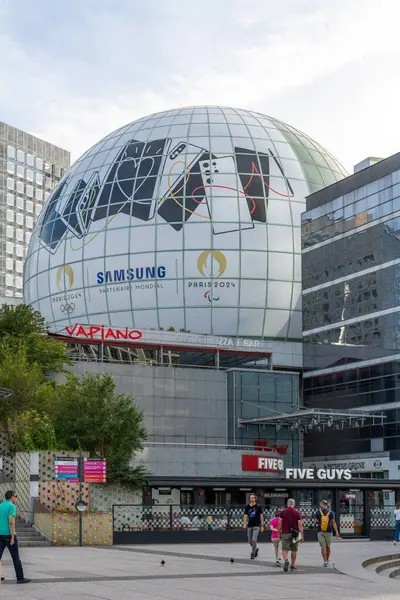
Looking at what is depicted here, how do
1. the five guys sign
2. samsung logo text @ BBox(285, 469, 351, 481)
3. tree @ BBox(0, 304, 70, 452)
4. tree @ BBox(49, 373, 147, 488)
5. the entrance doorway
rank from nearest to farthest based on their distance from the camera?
1. the entrance doorway
2. tree @ BBox(49, 373, 147, 488)
3. samsung logo text @ BBox(285, 469, 351, 481)
4. tree @ BBox(0, 304, 70, 452)
5. the five guys sign

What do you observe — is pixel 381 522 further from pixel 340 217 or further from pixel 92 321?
pixel 92 321

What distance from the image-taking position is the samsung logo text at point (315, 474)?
5759 centimetres

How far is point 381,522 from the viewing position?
5297 centimetres

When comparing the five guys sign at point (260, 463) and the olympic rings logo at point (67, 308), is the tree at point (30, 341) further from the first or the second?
the olympic rings logo at point (67, 308)

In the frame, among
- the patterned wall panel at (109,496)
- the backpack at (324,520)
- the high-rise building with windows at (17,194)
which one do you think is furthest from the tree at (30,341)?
the high-rise building with windows at (17,194)

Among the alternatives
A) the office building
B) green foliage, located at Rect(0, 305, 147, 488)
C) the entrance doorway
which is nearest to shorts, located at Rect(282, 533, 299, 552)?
green foliage, located at Rect(0, 305, 147, 488)

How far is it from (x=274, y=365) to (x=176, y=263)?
457 inches

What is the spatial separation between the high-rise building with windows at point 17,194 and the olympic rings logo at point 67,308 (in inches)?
3496

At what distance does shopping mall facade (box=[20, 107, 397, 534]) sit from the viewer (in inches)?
2987

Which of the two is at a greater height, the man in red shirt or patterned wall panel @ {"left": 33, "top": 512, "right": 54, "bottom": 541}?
the man in red shirt

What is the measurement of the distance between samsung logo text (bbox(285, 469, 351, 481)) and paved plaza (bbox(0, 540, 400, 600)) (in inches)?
806

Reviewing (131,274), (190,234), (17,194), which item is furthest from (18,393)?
(17,194)

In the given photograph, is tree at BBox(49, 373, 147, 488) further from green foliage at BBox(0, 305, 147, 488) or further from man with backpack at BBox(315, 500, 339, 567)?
man with backpack at BBox(315, 500, 339, 567)

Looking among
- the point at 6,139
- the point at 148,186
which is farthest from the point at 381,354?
the point at 6,139
